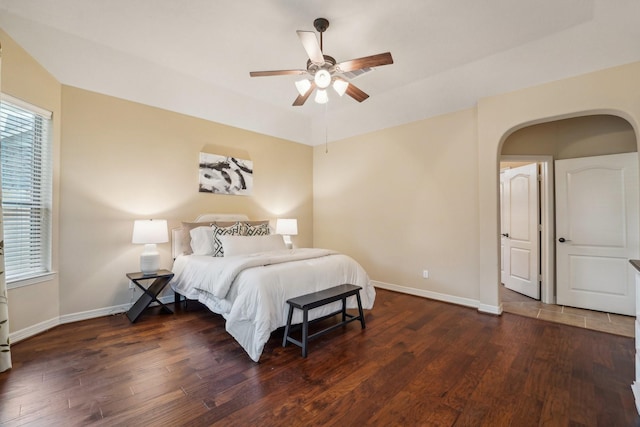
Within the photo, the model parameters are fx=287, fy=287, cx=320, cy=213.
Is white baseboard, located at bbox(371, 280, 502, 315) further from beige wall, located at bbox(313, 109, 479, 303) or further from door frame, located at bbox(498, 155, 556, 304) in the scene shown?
door frame, located at bbox(498, 155, 556, 304)

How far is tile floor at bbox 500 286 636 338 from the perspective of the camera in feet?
10.2

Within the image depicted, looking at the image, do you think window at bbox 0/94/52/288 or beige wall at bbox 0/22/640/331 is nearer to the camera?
window at bbox 0/94/52/288

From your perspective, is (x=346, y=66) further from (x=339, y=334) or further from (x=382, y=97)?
(x=339, y=334)

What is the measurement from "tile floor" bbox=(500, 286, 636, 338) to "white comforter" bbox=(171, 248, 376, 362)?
6.74 feet

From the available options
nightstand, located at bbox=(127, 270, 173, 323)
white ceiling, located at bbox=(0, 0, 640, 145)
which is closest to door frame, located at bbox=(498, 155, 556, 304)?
white ceiling, located at bbox=(0, 0, 640, 145)

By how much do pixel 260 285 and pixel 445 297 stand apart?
282 centimetres

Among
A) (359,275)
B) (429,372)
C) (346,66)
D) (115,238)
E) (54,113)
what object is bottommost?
(429,372)

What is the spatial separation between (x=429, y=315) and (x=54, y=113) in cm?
475

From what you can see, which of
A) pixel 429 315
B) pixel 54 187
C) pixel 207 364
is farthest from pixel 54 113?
pixel 429 315

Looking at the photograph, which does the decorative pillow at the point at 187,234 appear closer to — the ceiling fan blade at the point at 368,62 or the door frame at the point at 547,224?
the ceiling fan blade at the point at 368,62

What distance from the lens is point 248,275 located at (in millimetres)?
2658

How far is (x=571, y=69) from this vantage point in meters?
2.96

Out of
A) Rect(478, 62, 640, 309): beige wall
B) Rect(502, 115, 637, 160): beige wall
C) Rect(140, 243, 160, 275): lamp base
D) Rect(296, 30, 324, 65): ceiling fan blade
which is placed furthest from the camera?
Rect(502, 115, 637, 160): beige wall

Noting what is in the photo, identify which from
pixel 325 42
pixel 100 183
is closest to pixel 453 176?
pixel 325 42
